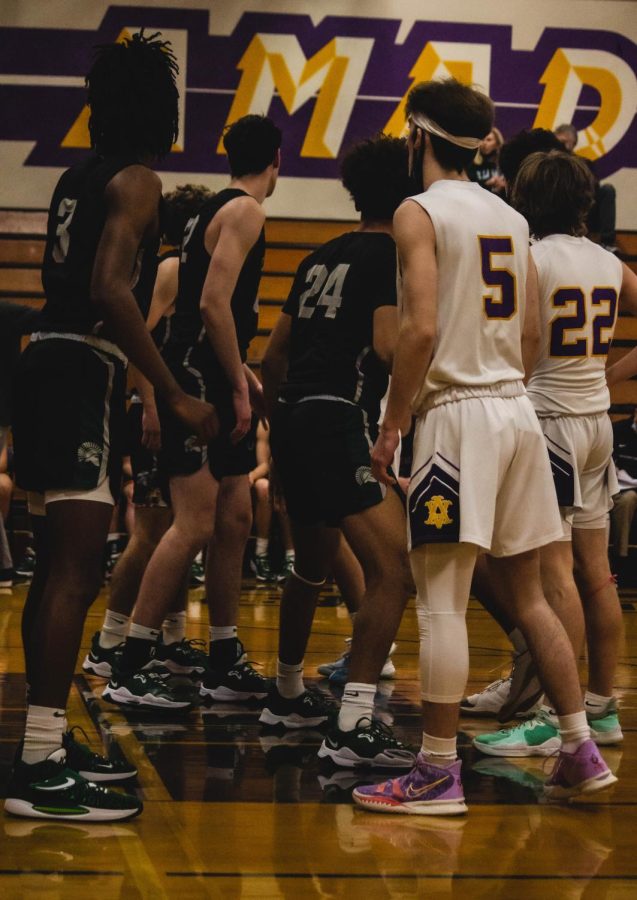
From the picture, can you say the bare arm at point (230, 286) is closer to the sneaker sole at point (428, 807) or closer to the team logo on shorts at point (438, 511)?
the team logo on shorts at point (438, 511)

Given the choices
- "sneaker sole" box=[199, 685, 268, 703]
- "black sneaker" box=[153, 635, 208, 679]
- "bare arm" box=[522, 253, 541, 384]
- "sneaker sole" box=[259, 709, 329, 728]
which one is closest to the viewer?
"bare arm" box=[522, 253, 541, 384]

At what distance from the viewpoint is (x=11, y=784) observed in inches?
112

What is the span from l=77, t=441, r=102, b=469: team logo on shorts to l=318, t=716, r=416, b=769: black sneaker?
1032 millimetres

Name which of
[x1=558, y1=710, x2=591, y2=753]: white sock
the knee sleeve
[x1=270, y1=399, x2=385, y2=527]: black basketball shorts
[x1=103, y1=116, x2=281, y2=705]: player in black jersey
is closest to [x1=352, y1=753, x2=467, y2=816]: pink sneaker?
the knee sleeve

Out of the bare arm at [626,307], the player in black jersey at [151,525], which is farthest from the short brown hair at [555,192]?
the player in black jersey at [151,525]

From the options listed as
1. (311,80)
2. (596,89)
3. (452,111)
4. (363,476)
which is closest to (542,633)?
(363,476)

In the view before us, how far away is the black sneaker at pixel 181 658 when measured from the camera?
183 inches

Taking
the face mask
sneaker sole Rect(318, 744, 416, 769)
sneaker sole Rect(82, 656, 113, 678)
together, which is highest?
the face mask

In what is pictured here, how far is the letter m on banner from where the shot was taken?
387 inches

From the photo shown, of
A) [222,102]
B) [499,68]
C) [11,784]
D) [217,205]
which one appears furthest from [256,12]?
[11,784]

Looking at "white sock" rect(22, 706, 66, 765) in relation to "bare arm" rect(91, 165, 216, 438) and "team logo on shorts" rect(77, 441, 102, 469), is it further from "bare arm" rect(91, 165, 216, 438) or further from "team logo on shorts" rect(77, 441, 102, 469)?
"bare arm" rect(91, 165, 216, 438)

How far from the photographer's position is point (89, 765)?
3037mm

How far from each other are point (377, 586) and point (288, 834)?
0.84 metres

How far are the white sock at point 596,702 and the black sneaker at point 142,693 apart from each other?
3.95 feet
